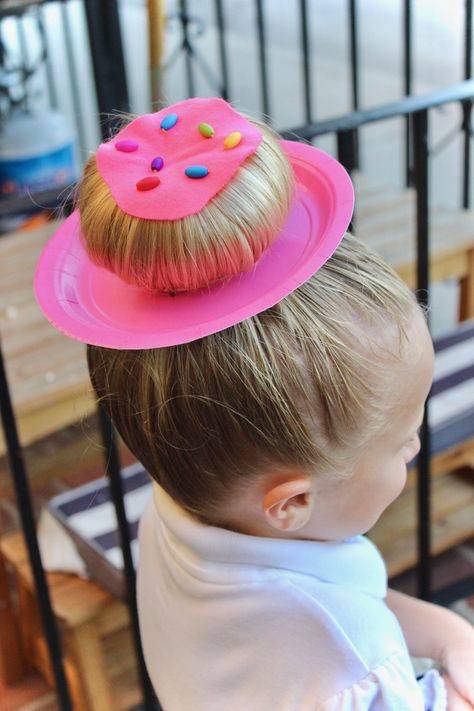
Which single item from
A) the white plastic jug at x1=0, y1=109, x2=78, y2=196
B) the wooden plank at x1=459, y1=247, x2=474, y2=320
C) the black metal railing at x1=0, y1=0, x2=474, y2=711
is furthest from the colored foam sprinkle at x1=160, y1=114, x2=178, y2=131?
the white plastic jug at x1=0, y1=109, x2=78, y2=196

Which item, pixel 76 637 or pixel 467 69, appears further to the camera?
pixel 467 69

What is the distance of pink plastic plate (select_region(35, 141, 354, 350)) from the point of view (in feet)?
2.28

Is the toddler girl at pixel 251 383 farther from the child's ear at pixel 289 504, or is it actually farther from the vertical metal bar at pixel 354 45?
the vertical metal bar at pixel 354 45

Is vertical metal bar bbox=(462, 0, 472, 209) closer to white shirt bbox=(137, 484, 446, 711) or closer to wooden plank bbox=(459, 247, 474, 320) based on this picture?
wooden plank bbox=(459, 247, 474, 320)

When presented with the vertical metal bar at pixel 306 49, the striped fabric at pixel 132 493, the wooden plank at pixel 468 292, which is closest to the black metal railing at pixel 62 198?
the striped fabric at pixel 132 493

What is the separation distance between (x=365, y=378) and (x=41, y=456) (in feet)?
5.60

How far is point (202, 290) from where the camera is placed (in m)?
0.72

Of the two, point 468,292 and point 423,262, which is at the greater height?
point 423,262

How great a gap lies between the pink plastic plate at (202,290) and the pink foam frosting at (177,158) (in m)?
0.08

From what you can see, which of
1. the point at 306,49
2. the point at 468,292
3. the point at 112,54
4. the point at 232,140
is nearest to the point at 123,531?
the point at 232,140

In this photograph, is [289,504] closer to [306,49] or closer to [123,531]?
[123,531]

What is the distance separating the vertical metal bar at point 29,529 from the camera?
117 cm

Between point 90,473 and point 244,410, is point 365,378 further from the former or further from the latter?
point 90,473

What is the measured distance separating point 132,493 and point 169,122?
1113mm
